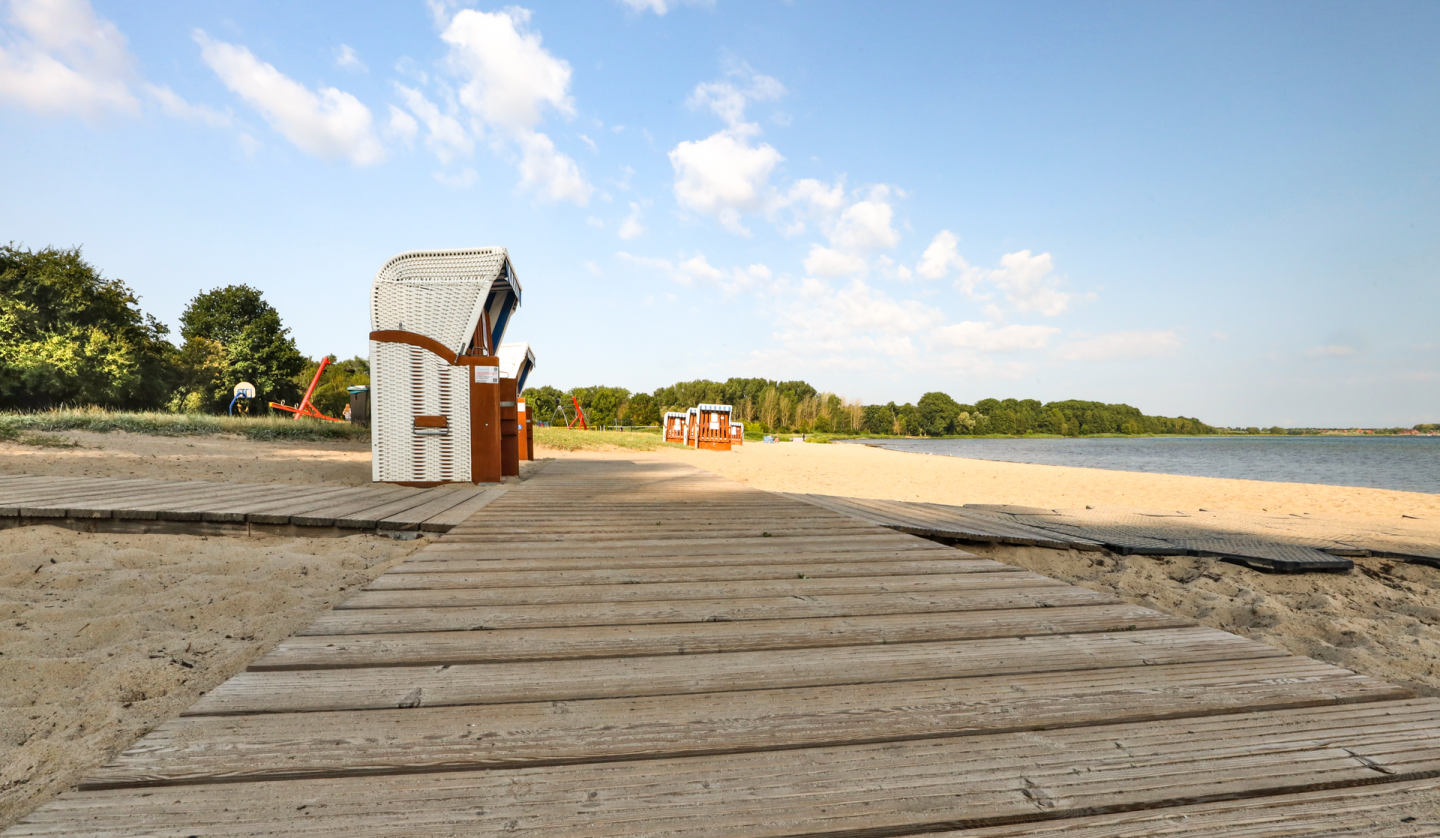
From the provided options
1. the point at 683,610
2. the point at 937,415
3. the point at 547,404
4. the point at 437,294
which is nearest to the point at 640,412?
the point at 547,404

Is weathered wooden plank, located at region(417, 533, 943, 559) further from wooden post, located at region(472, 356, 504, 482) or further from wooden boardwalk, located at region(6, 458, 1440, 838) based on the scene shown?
wooden post, located at region(472, 356, 504, 482)

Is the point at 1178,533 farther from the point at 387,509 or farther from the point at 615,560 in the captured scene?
the point at 387,509

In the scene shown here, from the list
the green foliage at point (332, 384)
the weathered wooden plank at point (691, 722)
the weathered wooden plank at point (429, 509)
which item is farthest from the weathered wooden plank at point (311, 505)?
the green foliage at point (332, 384)

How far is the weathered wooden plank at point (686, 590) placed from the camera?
234 centimetres

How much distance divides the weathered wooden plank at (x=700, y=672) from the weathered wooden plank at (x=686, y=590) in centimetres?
63

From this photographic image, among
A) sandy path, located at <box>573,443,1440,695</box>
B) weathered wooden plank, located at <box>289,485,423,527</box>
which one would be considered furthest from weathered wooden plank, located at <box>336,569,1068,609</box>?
weathered wooden plank, located at <box>289,485,423,527</box>

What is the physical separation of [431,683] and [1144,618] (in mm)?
2277

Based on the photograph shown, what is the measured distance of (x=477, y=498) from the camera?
5453mm

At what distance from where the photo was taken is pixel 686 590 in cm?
254

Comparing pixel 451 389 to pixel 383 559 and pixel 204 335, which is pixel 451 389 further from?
pixel 204 335

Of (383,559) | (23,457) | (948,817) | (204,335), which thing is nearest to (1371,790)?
(948,817)

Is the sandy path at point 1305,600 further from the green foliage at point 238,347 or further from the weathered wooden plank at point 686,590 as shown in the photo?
the green foliage at point 238,347

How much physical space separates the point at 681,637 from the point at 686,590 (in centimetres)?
57

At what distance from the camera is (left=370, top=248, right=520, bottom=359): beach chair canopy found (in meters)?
6.55
